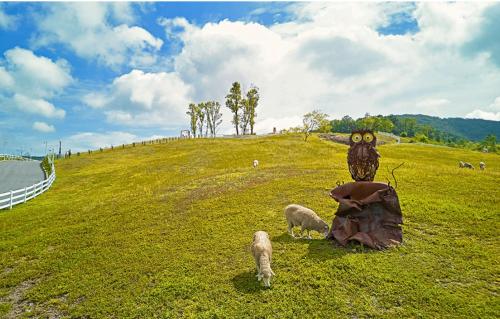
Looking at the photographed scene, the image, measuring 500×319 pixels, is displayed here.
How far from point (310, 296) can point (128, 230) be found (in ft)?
41.8

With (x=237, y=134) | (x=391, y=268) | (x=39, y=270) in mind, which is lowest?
(x=39, y=270)

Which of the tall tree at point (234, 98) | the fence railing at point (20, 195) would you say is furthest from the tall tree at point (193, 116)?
the fence railing at point (20, 195)

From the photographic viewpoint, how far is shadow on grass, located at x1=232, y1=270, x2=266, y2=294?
419 inches

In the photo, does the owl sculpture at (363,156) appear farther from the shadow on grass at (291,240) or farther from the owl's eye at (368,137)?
the shadow on grass at (291,240)

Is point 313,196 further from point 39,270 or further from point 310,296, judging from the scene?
point 39,270

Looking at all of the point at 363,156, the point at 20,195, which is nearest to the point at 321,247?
the point at 363,156

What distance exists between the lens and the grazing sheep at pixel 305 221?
14281mm

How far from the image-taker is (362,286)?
10.5 metres

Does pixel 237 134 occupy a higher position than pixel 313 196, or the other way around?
pixel 237 134

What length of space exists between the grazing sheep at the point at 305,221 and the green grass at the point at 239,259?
2.14ft

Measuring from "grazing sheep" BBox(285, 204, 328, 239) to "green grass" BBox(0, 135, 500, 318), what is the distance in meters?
0.65

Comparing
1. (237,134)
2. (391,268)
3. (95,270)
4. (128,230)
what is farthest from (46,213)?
(237,134)

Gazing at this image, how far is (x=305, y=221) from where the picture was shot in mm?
14453

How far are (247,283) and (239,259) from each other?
198cm
